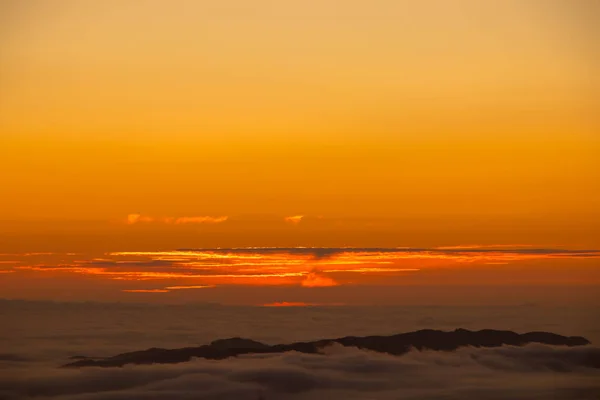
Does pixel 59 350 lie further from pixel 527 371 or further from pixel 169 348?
pixel 527 371

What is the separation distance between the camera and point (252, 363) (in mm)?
115000

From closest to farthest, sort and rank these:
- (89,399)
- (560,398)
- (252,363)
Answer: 1. (89,399)
2. (560,398)
3. (252,363)

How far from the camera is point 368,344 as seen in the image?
428 ft

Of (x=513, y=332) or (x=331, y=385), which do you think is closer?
(x=331, y=385)

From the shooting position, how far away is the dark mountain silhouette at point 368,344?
119 m

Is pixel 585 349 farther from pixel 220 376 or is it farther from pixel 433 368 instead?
pixel 220 376

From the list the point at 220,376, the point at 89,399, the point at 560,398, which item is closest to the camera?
the point at 89,399

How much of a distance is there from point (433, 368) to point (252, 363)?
2479 cm

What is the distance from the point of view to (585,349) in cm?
13938

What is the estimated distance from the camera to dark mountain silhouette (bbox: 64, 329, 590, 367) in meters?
119

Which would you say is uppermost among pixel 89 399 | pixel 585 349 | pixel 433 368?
pixel 585 349

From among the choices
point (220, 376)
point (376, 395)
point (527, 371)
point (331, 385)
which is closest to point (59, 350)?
point (220, 376)

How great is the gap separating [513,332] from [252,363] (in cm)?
4953

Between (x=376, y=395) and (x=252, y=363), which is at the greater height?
(x=252, y=363)
